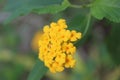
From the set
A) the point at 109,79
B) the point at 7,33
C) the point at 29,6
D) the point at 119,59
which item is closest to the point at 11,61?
the point at 7,33

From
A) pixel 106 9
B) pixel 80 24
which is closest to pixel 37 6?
pixel 80 24

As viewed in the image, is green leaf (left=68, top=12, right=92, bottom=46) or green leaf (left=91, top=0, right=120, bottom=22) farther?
green leaf (left=68, top=12, right=92, bottom=46)

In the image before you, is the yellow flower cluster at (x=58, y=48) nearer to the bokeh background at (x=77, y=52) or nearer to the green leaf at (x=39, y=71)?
the green leaf at (x=39, y=71)

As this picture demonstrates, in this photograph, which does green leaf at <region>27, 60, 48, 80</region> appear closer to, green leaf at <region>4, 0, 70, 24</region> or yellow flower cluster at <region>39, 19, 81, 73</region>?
yellow flower cluster at <region>39, 19, 81, 73</region>

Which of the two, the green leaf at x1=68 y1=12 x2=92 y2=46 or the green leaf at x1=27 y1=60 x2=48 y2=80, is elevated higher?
the green leaf at x1=68 y1=12 x2=92 y2=46

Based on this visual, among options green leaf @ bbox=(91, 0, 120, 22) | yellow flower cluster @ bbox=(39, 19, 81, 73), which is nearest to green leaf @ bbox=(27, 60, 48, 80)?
yellow flower cluster @ bbox=(39, 19, 81, 73)

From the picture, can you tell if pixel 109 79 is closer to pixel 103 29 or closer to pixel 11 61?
pixel 103 29
